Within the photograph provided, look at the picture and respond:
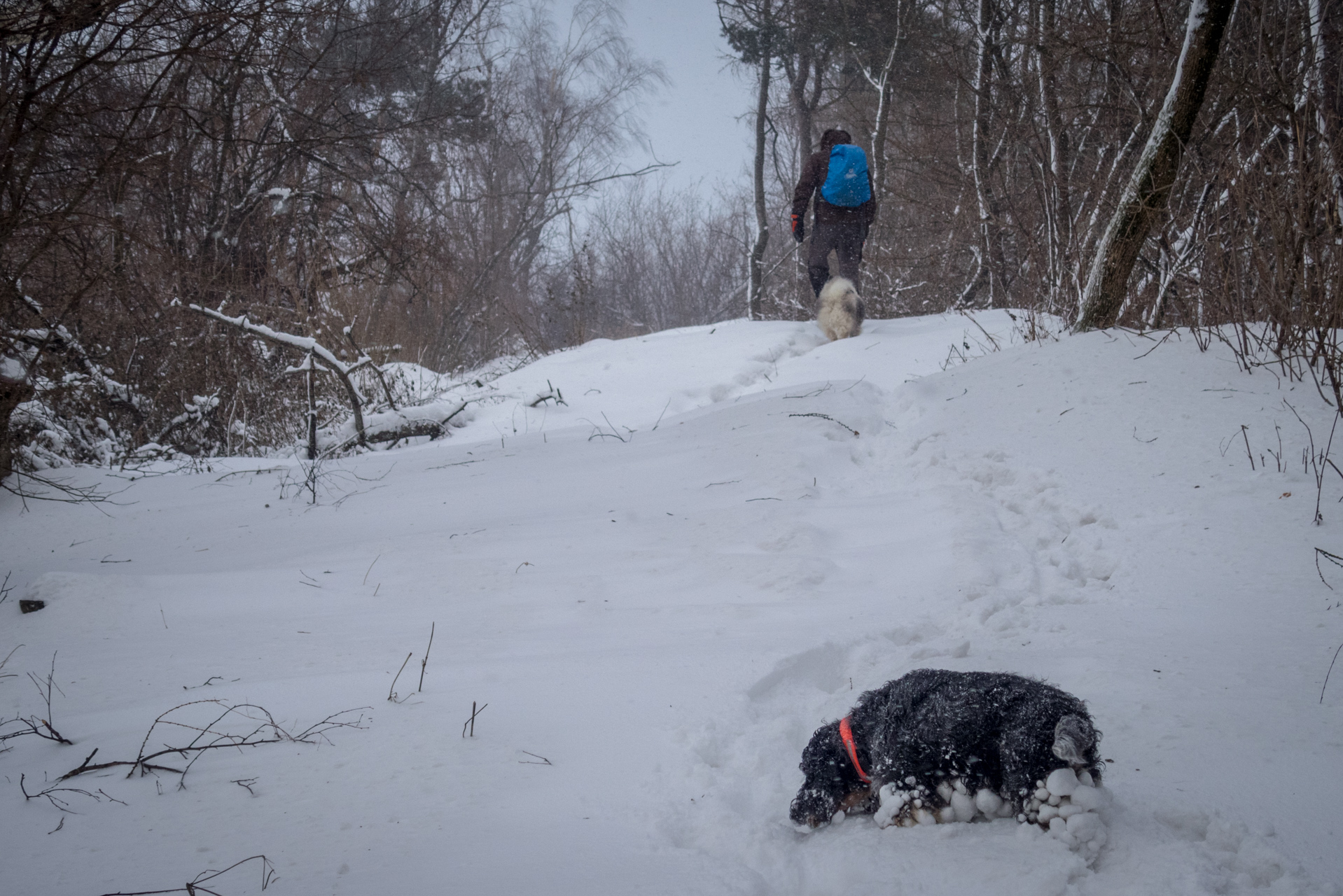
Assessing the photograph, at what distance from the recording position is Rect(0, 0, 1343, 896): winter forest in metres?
1.34

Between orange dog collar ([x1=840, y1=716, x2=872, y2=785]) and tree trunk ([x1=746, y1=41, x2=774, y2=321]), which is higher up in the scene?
tree trunk ([x1=746, y1=41, x2=774, y2=321])

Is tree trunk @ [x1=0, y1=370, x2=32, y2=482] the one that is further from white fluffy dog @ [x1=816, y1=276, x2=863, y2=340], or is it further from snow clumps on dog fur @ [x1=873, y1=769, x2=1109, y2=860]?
white fluffy dog @ [x1=816, y1=276, x2=863, y2=340]

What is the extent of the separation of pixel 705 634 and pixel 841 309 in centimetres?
530

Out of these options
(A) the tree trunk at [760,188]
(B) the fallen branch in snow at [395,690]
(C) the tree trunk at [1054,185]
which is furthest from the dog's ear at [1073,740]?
(A) the tree trunk at [760,188]

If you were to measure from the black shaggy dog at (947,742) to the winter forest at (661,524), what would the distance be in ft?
0.10

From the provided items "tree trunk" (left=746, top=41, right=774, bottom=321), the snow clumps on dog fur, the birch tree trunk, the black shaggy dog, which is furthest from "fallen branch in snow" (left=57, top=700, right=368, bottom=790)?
"tree trunk" (left=746, top=41, right=774, bottom=321)

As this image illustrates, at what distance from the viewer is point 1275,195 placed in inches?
125

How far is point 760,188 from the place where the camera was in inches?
450

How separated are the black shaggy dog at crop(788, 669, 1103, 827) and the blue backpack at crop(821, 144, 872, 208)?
644cm

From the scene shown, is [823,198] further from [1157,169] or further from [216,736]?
[216,736]

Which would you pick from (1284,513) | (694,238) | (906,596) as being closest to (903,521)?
(906,596)

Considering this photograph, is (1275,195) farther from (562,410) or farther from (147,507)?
(147,507)

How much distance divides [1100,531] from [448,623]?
2.43m

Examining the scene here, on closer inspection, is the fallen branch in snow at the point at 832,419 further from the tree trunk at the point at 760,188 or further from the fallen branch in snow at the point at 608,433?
the tree trunk at the point at 760,188
